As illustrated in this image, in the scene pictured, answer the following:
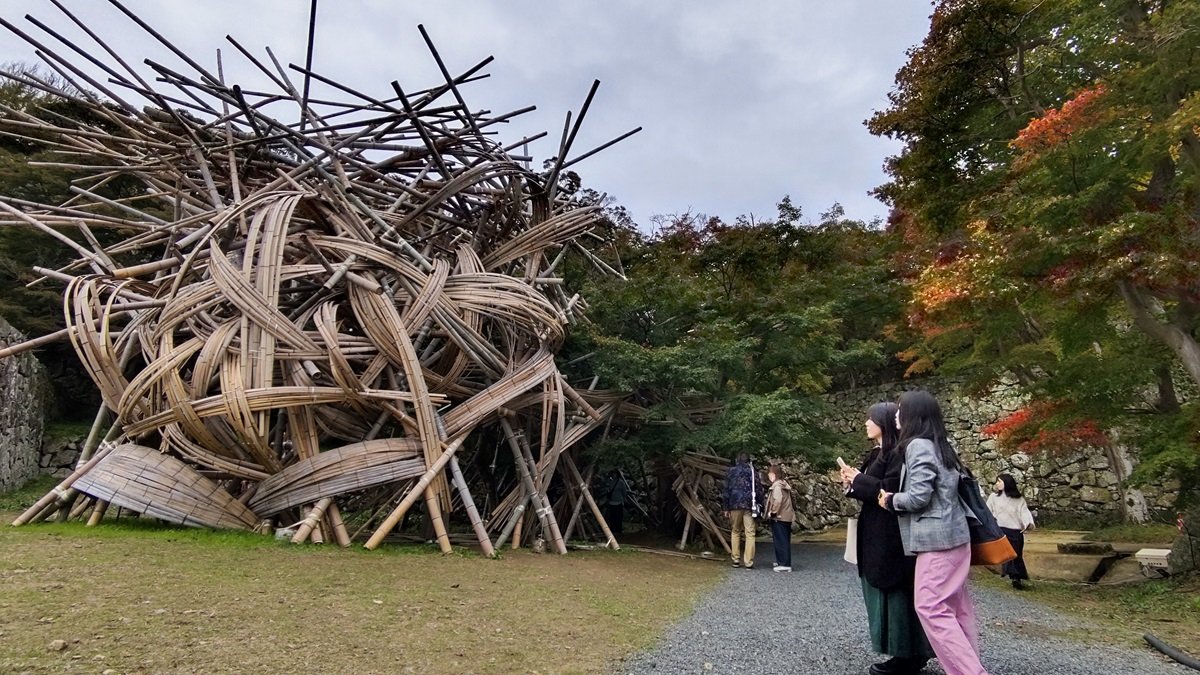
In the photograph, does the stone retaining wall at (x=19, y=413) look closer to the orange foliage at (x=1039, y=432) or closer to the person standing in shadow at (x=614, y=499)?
the person standing in shadow at (x=614, y=499)

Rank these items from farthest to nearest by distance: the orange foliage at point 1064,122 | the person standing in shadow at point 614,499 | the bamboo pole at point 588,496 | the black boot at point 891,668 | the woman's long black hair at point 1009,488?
the person standing in shadow at point 614,499
the bamboo pole at point 588,496
the woman's long black hair at point 1009,488
the orange foliage at point 1064,122
the black boot at point 891,668

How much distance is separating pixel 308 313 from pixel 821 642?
5114mm

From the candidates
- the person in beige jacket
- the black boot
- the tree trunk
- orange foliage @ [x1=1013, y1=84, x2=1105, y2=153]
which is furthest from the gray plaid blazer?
the person in beige jacket

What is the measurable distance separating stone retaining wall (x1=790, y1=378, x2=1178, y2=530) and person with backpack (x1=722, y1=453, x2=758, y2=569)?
553 centimetres

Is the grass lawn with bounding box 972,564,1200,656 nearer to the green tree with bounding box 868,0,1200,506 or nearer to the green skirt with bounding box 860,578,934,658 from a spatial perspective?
the green tree with bounding box 868,0,1200,506

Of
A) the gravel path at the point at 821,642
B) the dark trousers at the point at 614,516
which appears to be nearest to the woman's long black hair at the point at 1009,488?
the gravel path at the point at 821,642

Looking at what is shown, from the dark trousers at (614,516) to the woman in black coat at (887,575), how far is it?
24.3 ft

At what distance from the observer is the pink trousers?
→ 2.50m

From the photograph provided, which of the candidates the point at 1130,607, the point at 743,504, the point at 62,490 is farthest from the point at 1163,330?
the point at 62,490

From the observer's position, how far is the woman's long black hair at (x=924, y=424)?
2721mm

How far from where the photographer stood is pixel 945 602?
2.61 meters

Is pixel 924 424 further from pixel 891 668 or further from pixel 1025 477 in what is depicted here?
pixel 1025 477

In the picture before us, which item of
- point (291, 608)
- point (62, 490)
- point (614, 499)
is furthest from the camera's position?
point (614, 499)

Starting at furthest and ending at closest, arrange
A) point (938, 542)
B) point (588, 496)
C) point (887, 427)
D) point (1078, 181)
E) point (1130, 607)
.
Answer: point (588, 496) → point (1078, 181) → point (1130, 607) → point (887, 427) → point (938, 542)
